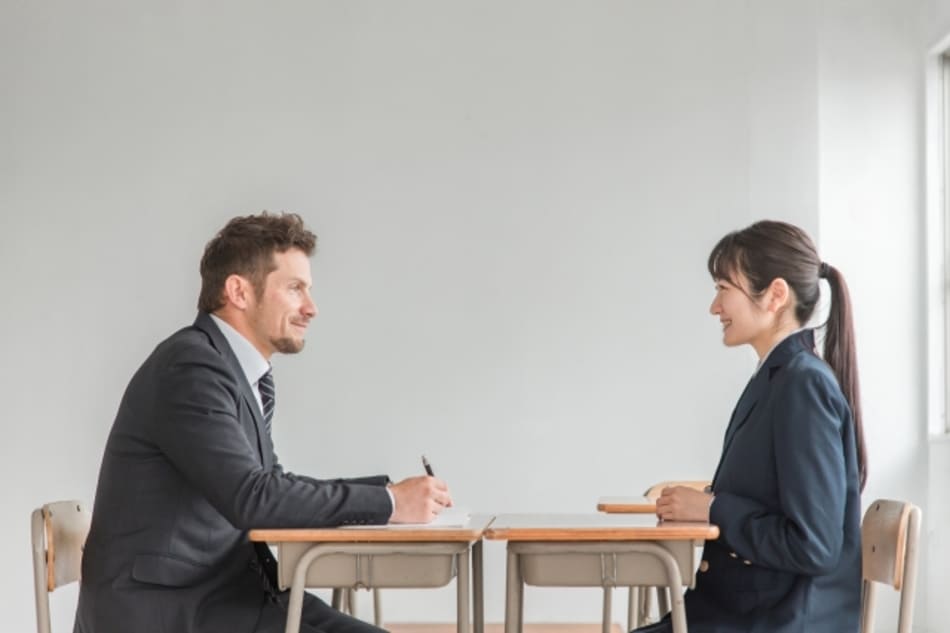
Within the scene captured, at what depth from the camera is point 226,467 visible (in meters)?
2.32

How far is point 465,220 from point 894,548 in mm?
2944

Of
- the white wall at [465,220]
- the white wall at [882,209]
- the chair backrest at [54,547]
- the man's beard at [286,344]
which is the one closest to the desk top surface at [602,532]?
the man's beard at [286,344]

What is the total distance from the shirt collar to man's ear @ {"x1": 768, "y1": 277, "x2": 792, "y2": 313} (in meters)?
1.04

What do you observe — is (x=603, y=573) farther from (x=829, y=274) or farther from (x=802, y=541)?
(x=829, y=274)

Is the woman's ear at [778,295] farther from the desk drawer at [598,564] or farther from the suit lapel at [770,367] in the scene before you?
the desk drawer at [598,564]

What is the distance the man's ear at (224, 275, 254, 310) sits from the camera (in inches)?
104

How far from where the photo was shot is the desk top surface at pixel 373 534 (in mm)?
2225

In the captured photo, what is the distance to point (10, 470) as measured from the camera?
17.0 feet

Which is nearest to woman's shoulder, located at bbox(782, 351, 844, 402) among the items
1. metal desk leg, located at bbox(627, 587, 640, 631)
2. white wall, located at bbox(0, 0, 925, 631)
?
metal desk leg, located at bbox(627, 587, 640, 631)

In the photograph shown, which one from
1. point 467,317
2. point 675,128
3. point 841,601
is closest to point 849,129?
point 675,128

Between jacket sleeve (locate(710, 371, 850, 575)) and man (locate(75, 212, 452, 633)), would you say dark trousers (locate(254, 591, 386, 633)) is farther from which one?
jacket sleeve (locate(710, 371, 850, 575))

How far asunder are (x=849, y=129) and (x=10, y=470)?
3618mm

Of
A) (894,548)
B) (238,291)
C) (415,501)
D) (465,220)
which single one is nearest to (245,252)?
(238,291)

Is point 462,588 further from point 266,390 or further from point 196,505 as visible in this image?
point 266,390
